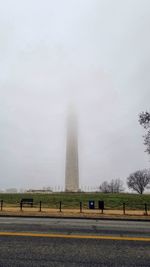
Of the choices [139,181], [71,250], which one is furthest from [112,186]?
[71,250]

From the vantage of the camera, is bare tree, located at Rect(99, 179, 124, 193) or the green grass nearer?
the green grass

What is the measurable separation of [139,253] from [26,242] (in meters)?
3.10

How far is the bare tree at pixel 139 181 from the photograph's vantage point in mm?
109562

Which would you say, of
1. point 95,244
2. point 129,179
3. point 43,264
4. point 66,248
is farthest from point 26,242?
point 129,179

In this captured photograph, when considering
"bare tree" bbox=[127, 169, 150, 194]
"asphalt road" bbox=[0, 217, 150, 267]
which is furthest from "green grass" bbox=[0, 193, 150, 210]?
"bare tree" bbox=[127, 169, 150, 194]

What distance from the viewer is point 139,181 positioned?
110375 mm

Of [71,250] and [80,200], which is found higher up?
[80,200]

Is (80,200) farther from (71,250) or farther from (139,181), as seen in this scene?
(139,181)

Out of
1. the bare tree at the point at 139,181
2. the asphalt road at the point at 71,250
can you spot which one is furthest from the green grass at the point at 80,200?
the bare tree at the point at 139,181

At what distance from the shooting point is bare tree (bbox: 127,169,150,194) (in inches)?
4313

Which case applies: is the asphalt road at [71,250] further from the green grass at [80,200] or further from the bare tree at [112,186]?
the bare tree at [112,186]

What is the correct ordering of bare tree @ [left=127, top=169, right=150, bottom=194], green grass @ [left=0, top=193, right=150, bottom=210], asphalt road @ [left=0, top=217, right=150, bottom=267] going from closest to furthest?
asphalt road @ [left=0, top=217, right=150, bottom=267], green grass @ [left=0, top=193, right=150, bottom=210], bare tree @ [left=127, top=169, right=150, bottom=194]

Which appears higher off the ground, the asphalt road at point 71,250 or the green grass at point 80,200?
the green grass at point 80,200

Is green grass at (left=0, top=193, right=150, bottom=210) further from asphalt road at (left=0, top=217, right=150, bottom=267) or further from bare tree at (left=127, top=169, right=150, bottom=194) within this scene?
bare tree at (left=127, top=169, right=150, bottom=194)
